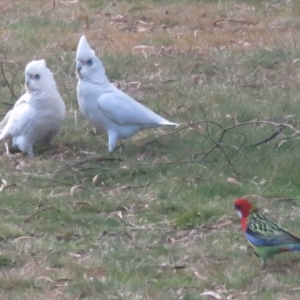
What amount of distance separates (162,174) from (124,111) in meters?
0.64

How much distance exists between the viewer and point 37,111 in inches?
288

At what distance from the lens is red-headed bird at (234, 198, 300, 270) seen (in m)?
4.95

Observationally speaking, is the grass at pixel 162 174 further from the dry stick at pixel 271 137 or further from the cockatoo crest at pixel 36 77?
the cockatoo crest at pixel 36 77

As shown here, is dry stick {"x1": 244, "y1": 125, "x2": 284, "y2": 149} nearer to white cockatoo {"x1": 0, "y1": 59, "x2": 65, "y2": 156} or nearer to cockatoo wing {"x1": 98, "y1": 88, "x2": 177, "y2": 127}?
cockatoo wing {"x1": 98, "y1": 88, "x2": 177, "y2": 127}

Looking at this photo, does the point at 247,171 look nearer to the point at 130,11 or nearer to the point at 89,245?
the point at 89,245

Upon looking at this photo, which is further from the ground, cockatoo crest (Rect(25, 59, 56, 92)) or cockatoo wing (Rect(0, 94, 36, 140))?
cockatoo crest (Rect(25, 59, 56, 92))

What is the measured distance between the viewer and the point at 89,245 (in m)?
5.63

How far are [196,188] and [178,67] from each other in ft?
11.5

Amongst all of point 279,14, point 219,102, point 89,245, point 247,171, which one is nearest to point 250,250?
A: point 89,245

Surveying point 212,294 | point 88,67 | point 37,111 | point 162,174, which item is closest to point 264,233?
point 212,294

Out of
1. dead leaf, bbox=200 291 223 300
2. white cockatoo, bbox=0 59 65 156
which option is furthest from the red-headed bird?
white cockatoo, bbox=0 59 65 156

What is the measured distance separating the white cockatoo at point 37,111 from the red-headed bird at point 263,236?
2.43 m

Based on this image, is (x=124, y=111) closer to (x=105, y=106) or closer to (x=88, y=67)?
(x=105, y=106)

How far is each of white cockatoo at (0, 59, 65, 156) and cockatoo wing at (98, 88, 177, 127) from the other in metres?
0.39
